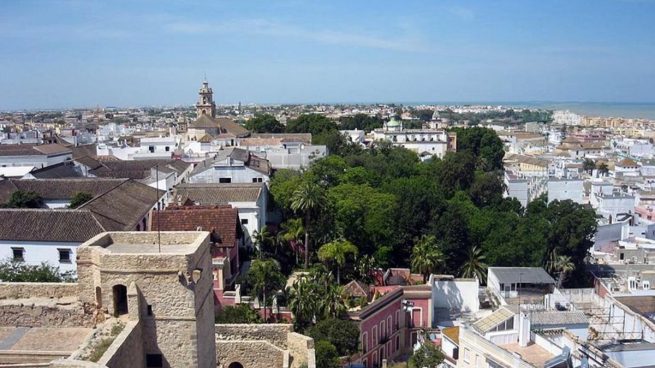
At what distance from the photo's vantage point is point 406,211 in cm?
4197

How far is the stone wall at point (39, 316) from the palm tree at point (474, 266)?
29.4 m

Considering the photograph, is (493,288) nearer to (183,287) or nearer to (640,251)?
(640,251)

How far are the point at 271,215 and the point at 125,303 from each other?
27369 millimetres

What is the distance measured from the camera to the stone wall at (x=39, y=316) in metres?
15.3

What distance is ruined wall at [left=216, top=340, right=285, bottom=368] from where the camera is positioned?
69.4 ft

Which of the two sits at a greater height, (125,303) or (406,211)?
(125,303)

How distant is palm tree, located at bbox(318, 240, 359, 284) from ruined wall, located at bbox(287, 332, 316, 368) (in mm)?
12200

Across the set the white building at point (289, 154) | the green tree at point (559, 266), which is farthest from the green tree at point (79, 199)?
the green tree at point (559, 266)

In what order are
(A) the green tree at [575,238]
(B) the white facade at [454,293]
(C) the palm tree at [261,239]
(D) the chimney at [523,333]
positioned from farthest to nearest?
(A) the green tree at [575,238], (C) the palm tree at [261,239], (B) the white facade at [454,293], (D) the chimney at [523,333]

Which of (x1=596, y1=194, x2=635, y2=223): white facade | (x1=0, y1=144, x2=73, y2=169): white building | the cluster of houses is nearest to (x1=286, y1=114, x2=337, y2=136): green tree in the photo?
the cluster of houses

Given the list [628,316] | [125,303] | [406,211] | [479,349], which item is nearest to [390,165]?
[406,211]

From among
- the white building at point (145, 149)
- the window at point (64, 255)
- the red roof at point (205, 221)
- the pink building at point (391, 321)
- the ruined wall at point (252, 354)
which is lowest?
the pink building at point (391, 321)

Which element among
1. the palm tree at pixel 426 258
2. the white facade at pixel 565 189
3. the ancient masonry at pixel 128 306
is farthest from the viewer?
the white facade at pixel 565 189

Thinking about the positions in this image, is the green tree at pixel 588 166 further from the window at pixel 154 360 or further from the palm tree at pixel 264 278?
the window at pixel 154 360
